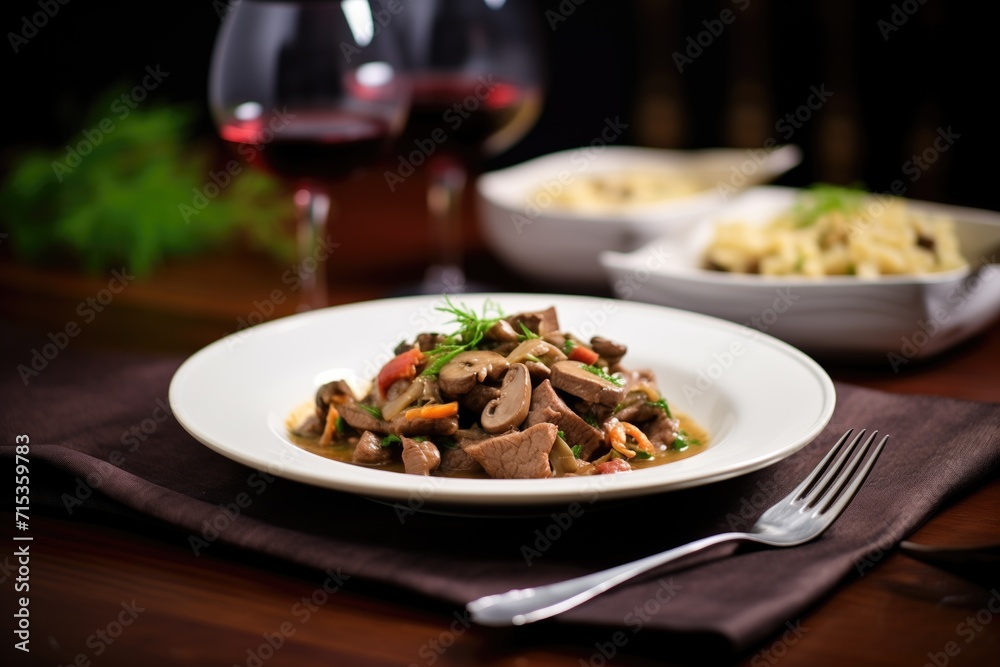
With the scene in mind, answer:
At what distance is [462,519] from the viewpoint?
171 centimetres

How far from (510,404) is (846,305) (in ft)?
3.52

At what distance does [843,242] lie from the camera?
2.91 meters

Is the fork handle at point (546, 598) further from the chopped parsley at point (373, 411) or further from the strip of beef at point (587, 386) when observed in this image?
the chopped parsley at point (373, 411)

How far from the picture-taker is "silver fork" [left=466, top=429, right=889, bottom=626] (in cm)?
134

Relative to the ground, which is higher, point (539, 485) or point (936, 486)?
point (539, 485)

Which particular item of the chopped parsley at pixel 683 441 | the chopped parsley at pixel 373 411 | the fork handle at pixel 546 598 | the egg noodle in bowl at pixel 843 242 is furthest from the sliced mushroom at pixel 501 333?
the egg noodle in bowl at pixel 843 242

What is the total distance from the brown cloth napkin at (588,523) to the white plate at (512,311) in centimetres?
10

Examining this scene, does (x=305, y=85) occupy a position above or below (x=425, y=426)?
above

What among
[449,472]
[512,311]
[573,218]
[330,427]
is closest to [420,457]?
[449,472]

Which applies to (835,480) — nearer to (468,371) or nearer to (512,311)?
(468,371)

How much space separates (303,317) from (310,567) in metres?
0.97

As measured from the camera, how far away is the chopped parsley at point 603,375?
6.47ft

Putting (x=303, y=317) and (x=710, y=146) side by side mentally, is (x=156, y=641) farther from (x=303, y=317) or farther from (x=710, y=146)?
(x=710, y=146)

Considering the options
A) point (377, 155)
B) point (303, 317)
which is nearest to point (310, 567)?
point (303, 317)
